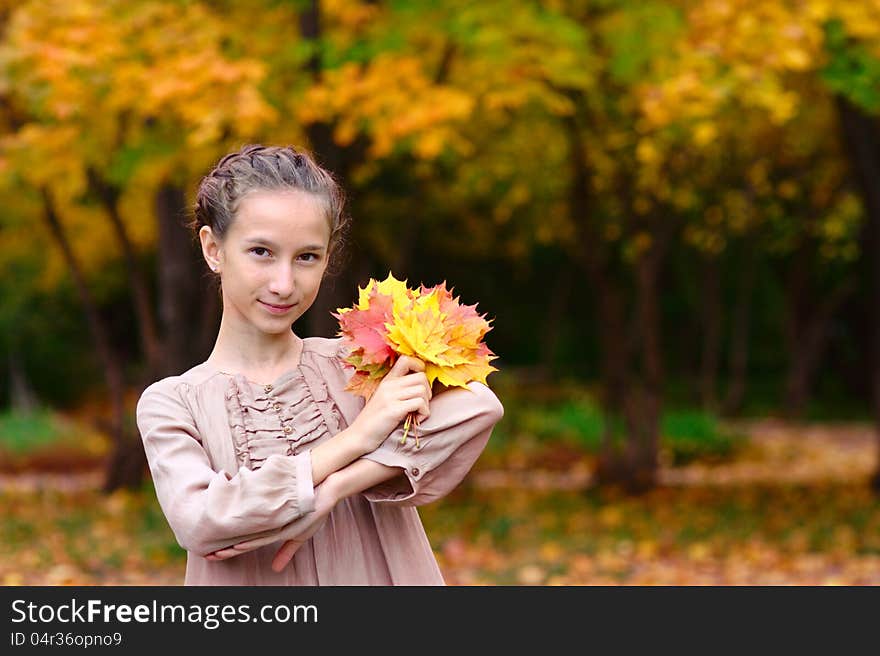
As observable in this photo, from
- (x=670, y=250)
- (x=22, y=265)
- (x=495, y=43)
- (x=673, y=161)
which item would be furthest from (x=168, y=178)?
(x=670, y=250)

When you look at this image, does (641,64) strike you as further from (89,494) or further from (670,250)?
(670,250)

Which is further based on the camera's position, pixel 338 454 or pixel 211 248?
pixel 211 248

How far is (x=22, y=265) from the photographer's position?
19.5 m

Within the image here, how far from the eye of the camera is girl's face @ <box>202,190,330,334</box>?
187 centimetres

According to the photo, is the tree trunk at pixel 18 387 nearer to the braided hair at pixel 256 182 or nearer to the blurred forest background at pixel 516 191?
the blurred forest background at pixel 516 191

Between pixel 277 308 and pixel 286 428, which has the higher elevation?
pixel 277 308

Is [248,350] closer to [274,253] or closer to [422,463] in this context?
[274,253]

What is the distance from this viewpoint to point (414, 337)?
70.9 inches

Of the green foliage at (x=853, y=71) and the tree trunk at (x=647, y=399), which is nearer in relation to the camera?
the green foliage at (x=853, y=71)

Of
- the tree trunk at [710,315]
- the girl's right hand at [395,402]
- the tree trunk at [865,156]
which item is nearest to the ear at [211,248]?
the girl's right hand at [395,402]

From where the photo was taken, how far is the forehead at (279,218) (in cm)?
187

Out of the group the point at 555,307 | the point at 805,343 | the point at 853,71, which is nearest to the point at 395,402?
the point at 853,71

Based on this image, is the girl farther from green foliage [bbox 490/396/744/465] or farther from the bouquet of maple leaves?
green foliage [bbox 490/396/744/465]

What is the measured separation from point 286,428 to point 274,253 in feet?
Answer: 1.01
